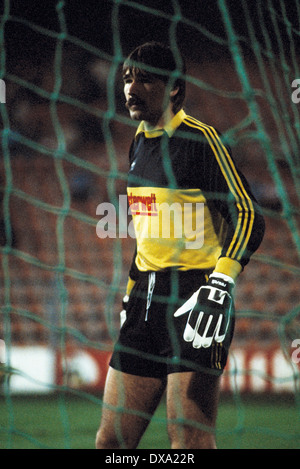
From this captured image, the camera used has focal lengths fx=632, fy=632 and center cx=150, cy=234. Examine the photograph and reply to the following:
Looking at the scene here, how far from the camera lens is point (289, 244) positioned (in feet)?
24.4

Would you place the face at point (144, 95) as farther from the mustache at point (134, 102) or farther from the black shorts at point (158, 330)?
the black shorts at point (158, 330)

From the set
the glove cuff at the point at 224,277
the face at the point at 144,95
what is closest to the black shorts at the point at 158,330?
the glove cuff at the point at 224,277

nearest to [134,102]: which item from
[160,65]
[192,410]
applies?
[160,65]

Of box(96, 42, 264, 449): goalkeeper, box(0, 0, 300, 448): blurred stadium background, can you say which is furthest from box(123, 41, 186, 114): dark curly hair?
box(0, 0, 300, 448): blurred stadium background

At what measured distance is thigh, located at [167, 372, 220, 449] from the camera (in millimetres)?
1657

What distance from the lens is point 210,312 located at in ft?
5.32

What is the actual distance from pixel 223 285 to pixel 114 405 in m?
0.52

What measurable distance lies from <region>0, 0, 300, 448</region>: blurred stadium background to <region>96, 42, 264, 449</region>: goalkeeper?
1.77 m

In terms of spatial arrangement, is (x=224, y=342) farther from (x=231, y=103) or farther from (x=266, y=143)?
(x=231, y=103)

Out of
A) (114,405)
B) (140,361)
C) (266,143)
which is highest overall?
(266,143)

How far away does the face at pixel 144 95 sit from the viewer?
1819 millimetres

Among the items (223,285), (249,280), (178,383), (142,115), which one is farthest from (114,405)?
(249,280)

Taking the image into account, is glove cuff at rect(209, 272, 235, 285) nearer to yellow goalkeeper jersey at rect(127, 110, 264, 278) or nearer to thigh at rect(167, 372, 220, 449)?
yellow goalkeeper jersey at rect(127, 110, 264, 278)

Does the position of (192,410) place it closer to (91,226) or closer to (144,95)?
(144,95)
